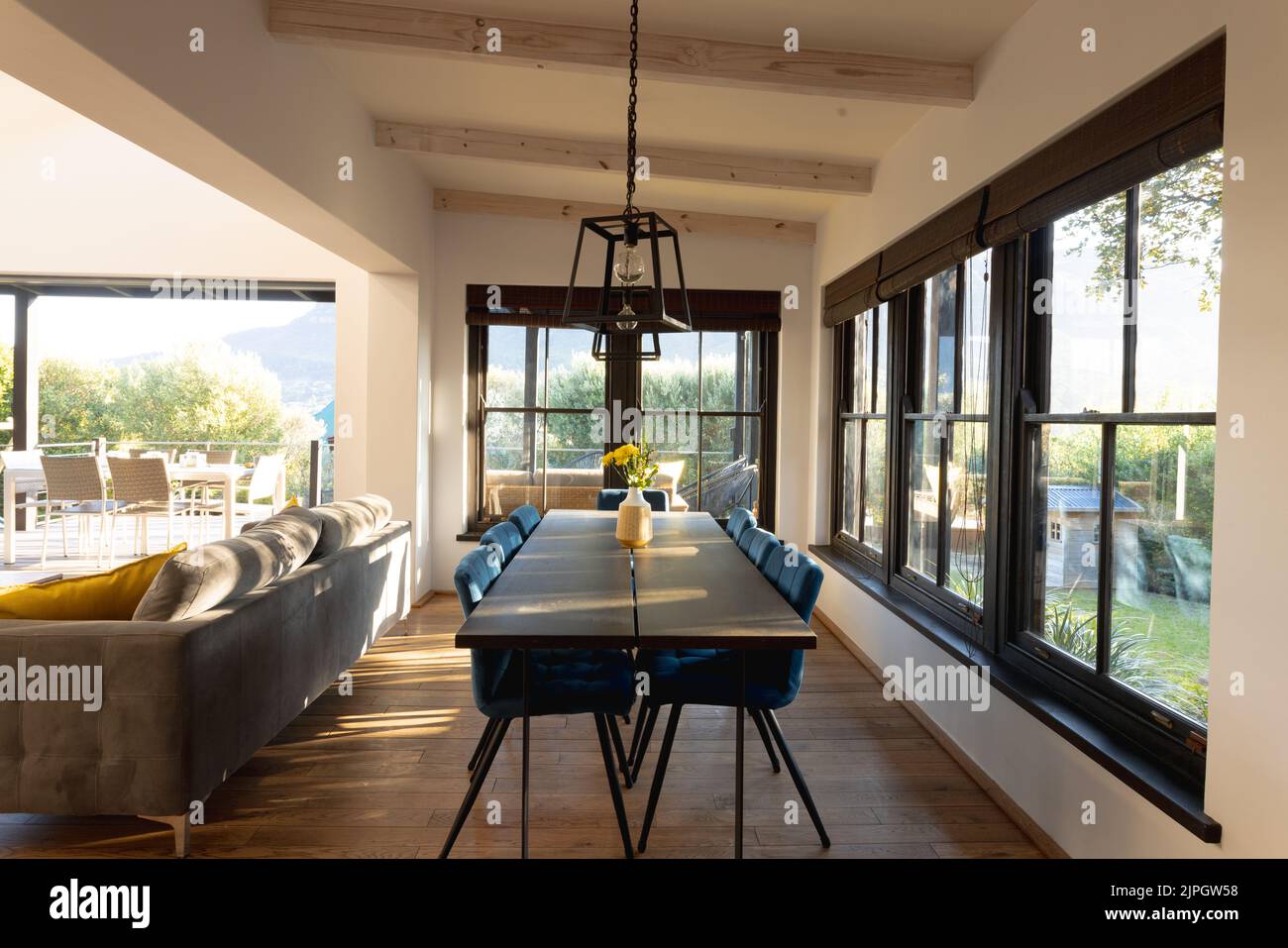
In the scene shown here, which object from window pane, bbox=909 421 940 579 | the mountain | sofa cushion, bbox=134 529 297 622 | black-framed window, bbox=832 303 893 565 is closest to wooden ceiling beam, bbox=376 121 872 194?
black-framed window, bbox=832 303 893 565

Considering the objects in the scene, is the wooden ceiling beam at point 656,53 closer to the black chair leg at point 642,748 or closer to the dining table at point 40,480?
the black chair leg at point 642,748

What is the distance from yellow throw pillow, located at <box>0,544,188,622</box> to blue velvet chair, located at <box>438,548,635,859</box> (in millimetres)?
1073

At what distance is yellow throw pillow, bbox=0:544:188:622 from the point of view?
2.72m

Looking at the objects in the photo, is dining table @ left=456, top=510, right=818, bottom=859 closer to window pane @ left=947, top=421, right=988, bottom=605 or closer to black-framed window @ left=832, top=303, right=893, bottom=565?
window pane @ left=947, top=421, right=988, bottom=605

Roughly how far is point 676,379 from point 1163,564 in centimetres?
451

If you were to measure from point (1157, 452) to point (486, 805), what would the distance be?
240 cm

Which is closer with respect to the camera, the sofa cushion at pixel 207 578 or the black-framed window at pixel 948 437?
the sofa cushion at pixel 207 578

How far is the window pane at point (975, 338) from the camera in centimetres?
356

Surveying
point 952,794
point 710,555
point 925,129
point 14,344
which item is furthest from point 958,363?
point 14,344

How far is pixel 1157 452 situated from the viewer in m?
2.39

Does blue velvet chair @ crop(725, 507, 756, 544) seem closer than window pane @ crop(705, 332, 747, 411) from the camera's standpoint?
Yes

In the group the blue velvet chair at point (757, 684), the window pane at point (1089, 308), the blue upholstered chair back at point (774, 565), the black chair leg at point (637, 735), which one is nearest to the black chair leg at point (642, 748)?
the black chair leg at point (637, 735)

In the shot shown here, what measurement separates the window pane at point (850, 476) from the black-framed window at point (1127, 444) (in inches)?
95.0

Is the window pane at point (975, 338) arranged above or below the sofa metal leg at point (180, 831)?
above
